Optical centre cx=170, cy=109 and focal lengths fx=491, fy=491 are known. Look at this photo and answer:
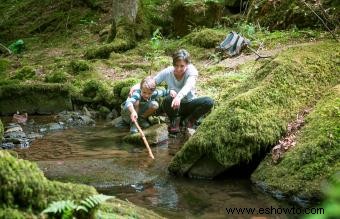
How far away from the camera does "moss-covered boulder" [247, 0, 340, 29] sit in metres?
11.5

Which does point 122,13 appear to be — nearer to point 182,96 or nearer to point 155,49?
point 155,49

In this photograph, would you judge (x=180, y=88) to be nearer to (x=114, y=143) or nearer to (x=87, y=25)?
(x=114, y=143)

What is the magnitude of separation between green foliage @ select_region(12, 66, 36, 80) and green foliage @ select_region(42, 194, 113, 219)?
10670 mm

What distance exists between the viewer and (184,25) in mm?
15391

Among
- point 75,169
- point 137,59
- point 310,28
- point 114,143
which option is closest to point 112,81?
point 137,59

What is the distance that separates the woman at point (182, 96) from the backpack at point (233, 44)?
3.76 meters

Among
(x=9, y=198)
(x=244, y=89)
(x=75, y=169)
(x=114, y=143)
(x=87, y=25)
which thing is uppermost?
(x=9, y=198)

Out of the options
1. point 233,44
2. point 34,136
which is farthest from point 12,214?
point 233,44

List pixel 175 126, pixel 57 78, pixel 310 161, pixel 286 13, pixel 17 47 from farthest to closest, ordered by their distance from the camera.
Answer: pixel 17 47 < pixel 286 13 < pixel 57 78 < pixel 175 126 < pixel 310 161

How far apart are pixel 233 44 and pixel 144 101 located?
4.36m

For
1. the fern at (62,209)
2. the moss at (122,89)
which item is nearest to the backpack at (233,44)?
the moss at (122,89)

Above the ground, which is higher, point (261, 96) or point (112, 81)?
point (261, 96)

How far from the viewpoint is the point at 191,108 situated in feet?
27.3

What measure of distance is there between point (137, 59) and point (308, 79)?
7746 millimetres
